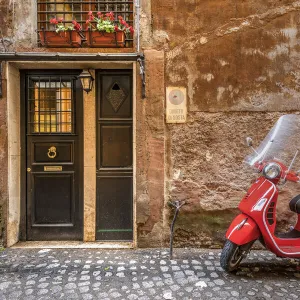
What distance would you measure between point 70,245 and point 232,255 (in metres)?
2.50

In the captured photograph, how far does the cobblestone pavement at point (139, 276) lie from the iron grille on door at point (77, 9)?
3.39 m

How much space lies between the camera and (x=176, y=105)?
442 centimetres

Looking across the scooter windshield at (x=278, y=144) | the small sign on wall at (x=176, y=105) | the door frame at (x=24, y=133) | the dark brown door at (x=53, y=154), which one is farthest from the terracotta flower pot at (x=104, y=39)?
the scooter windshield at (x=278, y=144)

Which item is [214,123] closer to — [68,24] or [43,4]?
[68,24]

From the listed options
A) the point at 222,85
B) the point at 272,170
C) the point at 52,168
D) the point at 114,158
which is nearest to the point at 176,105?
the point at 222,85

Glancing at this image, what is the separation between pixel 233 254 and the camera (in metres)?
3.45

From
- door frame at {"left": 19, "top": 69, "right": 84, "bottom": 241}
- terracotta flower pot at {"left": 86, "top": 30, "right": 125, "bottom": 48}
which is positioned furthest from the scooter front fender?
terracotta flower pot at {"left": 86, "top": 30, "right": 125, "bottom": 48}

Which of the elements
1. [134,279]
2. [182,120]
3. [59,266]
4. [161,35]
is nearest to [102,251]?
[59,266]

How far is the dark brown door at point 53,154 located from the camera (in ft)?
15.8

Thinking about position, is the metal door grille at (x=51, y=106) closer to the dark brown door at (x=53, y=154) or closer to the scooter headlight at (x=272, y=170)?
the dark brown door at (x=53, y=154)

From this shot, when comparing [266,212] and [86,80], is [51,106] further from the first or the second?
[266,212]

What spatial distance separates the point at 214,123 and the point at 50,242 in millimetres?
3164

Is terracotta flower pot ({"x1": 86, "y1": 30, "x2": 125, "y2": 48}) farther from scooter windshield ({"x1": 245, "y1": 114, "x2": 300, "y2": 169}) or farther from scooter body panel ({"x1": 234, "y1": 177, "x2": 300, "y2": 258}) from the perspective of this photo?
scooter body panel ({"x1": 234, "y1": 177, "x2": 300, "y2": 258})

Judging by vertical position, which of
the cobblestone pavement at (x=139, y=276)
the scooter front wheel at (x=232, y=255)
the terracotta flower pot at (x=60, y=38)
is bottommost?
the cobblestone pavement at (x=139, y=276)
